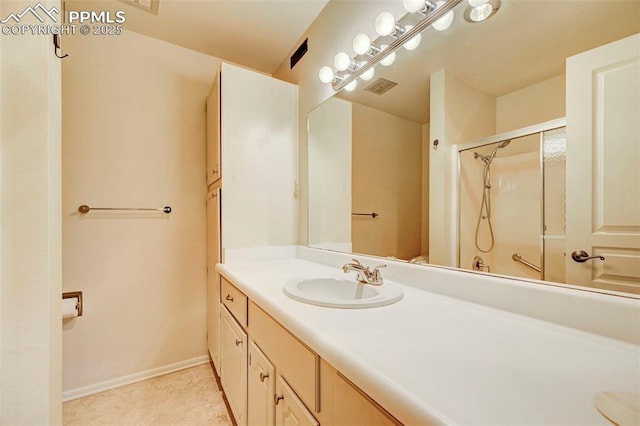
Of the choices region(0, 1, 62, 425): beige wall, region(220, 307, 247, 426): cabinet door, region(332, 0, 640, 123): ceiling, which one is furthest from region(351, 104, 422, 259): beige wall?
region(0, 1, 62, 425): beige wall

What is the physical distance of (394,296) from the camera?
2.75ft

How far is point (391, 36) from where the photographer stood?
1.12m

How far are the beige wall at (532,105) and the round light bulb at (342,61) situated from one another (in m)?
0.81

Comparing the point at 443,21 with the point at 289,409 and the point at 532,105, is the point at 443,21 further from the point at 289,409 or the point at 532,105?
the point at 289,409

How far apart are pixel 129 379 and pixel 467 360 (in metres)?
2.14

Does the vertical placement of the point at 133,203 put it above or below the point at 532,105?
below

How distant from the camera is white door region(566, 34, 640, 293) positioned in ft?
1.88

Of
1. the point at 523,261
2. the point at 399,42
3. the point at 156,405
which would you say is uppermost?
the point at 399,42

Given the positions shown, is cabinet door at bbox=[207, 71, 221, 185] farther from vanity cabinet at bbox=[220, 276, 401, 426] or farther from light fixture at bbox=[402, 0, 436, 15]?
light fixture at bbox=[402, 0, 436, 15]

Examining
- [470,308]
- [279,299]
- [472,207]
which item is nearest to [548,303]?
[470,308]

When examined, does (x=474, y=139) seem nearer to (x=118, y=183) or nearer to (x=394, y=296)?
(x=394, y=296)

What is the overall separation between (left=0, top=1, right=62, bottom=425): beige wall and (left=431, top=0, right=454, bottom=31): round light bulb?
1248mm

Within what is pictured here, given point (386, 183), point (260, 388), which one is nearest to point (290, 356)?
point (260, 388)

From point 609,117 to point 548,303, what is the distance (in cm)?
46
